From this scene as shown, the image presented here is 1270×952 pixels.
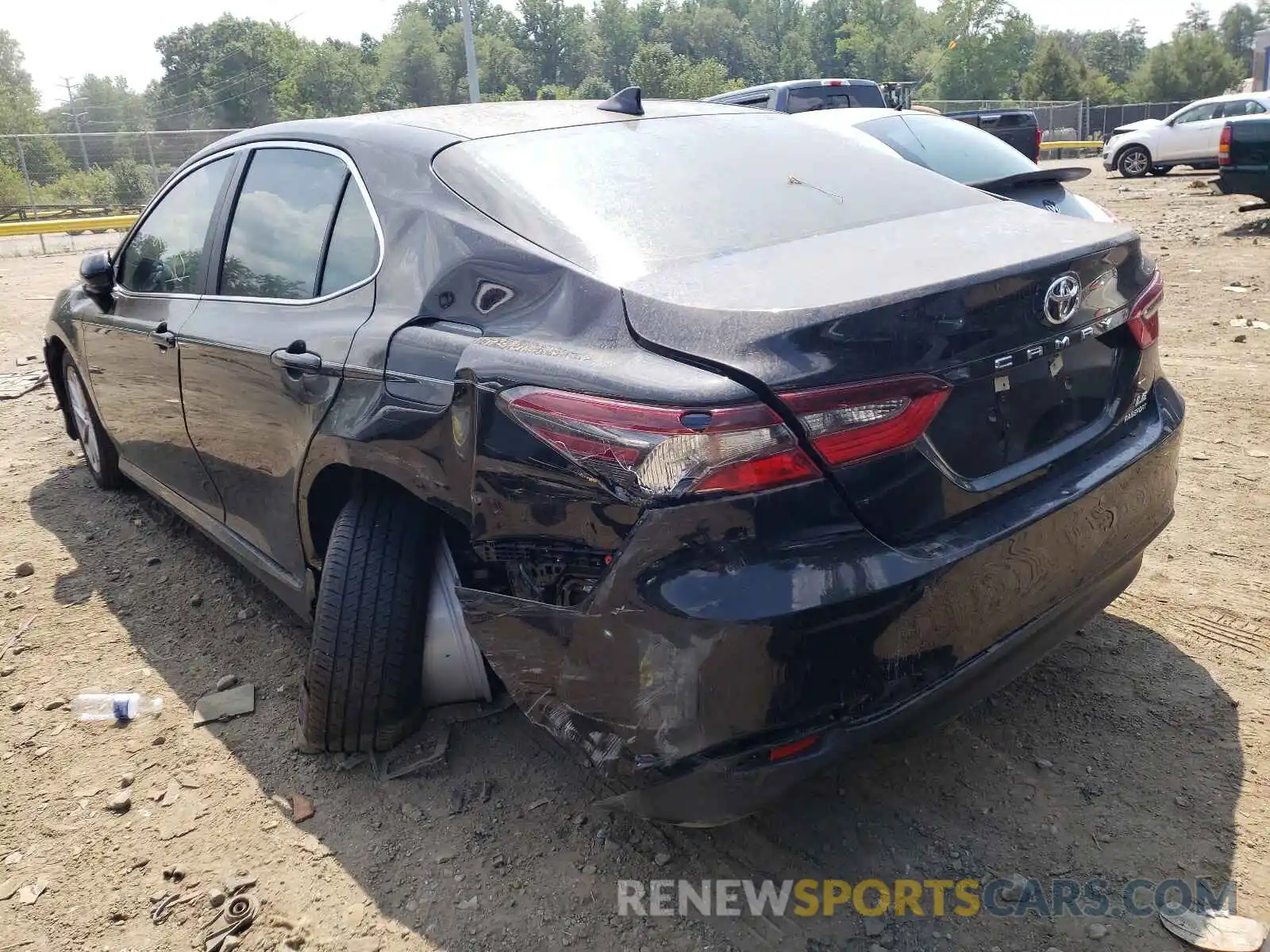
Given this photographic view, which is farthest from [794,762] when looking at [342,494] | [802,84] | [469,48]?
[469,48]

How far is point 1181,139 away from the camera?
20797mm

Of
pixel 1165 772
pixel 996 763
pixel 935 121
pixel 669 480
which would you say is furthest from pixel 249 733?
pixel 935 121

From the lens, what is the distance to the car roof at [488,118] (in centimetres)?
273

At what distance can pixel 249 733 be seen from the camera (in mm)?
2990

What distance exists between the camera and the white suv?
20.4 meters

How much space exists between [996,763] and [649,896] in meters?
0.99

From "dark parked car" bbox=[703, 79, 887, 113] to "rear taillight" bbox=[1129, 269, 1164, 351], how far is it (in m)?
9.95

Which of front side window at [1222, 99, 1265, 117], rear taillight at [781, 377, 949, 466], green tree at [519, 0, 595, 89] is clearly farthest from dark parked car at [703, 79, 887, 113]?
green tree at [519, 0, 595, 89]

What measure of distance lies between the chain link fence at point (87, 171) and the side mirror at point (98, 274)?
28750 millimetres

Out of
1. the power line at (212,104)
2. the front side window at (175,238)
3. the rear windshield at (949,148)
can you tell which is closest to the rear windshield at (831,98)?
the rear windshield at (949,148)

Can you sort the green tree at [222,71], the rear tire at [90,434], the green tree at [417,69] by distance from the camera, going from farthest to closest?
the green tree at [417,69]
the green tree at [222,71]
the rear tire at [90,434]

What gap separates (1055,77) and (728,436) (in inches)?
2448

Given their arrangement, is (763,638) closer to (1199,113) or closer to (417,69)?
(1199,113)

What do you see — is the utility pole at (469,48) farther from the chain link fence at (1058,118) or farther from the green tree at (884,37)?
the green tree at (884,37)
